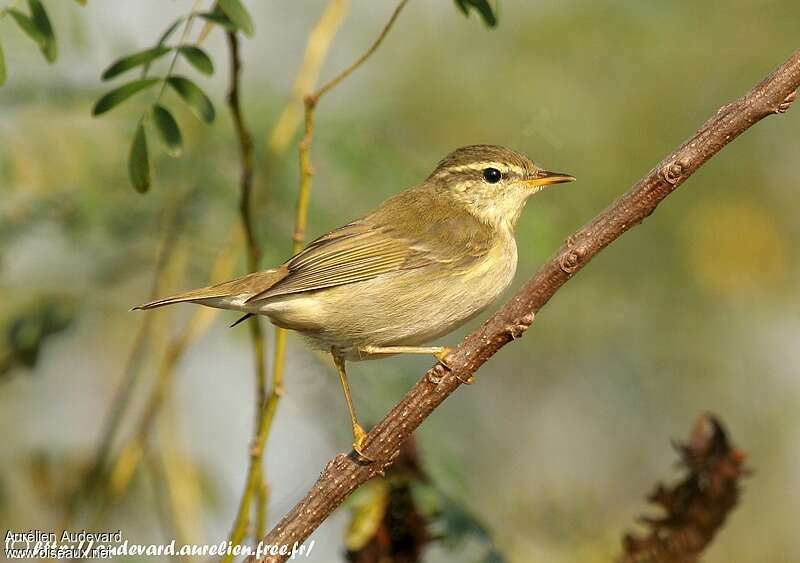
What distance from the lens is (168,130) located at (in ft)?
9.46

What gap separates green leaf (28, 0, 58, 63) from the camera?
2777 millimetres

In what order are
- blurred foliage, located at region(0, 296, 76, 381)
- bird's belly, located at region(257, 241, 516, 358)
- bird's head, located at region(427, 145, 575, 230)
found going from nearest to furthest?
1. bird's belly, located at region(257, 241, 516, 358)
2. blurred foliage, located at region(0, 296, 76, 381)
3. bird's head, located at region(427, 145, 575, 230)

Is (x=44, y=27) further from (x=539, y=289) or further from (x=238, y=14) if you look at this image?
(x=539, y=289)

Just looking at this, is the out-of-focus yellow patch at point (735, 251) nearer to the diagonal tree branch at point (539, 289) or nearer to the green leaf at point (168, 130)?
the diagonal tree branch at point (539, 289)

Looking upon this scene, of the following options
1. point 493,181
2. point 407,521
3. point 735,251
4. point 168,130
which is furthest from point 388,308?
point 735,251

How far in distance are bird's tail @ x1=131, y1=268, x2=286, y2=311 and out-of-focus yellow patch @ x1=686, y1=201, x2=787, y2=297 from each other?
10.7 ft

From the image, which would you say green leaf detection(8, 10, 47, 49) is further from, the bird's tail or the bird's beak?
the bird's beak

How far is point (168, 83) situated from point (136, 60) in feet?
0.34

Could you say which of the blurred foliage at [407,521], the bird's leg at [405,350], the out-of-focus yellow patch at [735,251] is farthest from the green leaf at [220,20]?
the out-of-focus yellow patch at [735,251]

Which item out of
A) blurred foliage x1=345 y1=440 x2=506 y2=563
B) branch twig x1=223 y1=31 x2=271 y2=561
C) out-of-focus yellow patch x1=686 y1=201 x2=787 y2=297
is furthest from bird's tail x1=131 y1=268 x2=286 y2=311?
out-of-focus yellow patch x1=686 y1=201 x2=787 y2=297

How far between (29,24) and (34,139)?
141cm

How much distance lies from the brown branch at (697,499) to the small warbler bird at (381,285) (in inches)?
32.6

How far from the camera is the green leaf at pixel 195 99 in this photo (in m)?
2.85

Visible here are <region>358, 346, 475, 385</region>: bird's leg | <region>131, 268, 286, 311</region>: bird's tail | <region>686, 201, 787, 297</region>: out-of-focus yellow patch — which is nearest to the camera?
<region>358, 346, 475, 385</region>: bird's leg
